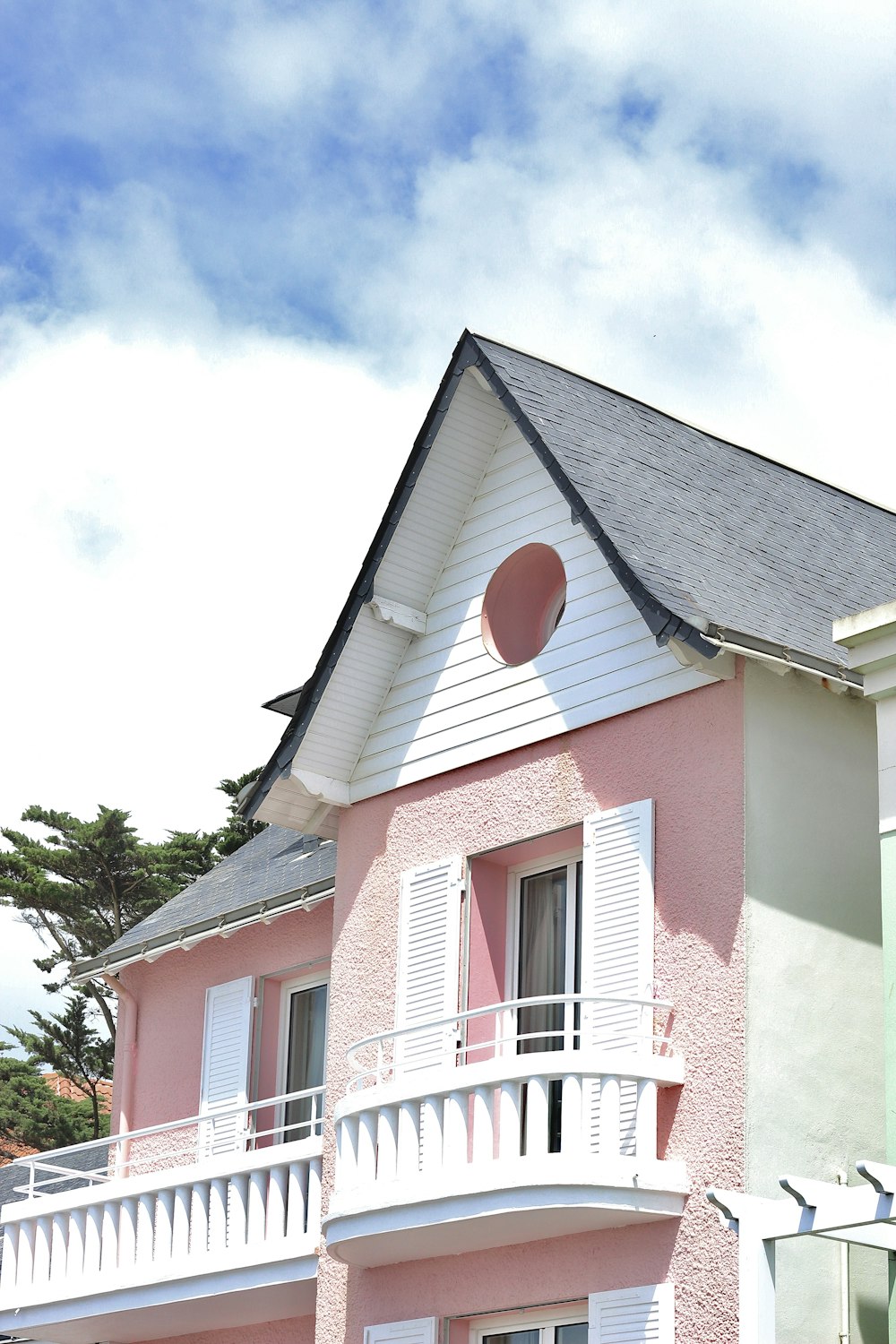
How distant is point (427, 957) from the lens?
15602 mm

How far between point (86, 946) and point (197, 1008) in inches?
841

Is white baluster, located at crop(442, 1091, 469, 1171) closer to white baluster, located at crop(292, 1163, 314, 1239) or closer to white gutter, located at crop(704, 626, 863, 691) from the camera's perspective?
white baluster, located at crop(292, 1163, 314, 1239)

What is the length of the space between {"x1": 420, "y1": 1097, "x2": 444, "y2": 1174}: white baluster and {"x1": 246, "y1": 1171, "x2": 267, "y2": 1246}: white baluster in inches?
99.3

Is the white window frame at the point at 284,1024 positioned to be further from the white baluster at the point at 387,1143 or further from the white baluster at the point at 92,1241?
the white baluster at the point at 387,1143

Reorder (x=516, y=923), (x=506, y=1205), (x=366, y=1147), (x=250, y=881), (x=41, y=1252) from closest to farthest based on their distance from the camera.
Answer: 1. (x=506, y=1205)
2. (x=366, y=1147)
3. (x=516, y=923)
4. (x=41, y=1252)
5. (x=250, y=881)

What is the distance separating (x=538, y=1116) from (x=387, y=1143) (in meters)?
1.54

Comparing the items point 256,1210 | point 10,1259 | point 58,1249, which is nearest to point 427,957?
point 256,1210

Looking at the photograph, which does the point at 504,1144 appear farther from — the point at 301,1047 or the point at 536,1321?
the point at 301,1047

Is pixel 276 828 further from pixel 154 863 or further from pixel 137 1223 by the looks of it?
pixel 154 863

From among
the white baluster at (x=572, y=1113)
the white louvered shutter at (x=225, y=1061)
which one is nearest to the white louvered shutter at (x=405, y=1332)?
the white baluster at (x=572, y=1113)

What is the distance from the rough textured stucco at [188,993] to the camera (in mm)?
18938

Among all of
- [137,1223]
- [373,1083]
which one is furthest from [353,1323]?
[137,1223]

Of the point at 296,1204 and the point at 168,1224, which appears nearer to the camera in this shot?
the point at 296,1204

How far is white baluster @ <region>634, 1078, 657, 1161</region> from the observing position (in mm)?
13266
